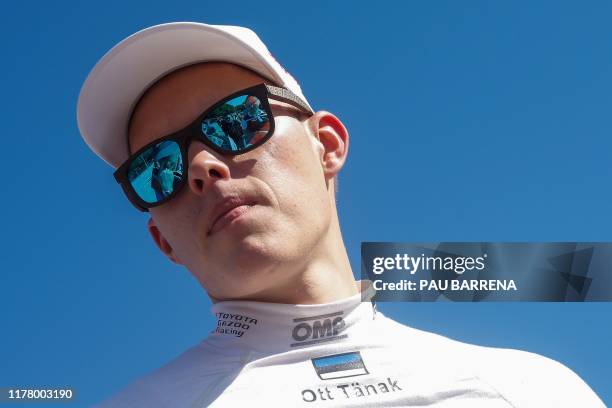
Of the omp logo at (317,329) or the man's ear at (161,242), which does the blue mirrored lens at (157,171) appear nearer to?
the man's ear at (161,242)

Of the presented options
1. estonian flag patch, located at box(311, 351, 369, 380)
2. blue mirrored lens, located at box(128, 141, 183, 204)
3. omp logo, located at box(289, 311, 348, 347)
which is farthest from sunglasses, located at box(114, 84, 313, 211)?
estonian flag patch, located at box(311, 351, 369, 380)

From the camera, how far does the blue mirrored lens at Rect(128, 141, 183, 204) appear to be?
3121 mm

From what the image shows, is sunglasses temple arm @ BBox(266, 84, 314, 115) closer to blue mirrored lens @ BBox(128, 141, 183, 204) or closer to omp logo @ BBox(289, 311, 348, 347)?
blue mirrored lens @ BBox(128, 141, 183, 204)

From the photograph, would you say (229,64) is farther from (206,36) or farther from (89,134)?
(89,134)

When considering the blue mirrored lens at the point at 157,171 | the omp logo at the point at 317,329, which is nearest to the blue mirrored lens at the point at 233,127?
the blue mirrored lens at the point at 157,171

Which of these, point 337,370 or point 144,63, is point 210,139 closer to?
point 144,63

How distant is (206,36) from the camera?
3.28 meters

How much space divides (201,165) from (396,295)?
284 centimetres

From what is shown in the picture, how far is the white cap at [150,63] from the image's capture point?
3.28 m

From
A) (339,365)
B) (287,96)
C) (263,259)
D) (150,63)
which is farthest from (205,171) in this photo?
(339,365)

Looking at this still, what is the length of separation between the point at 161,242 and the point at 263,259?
2.67 feet

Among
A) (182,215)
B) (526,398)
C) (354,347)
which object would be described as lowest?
(526,398)

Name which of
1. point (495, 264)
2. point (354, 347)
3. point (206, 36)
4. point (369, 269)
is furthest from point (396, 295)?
point (206, 36)

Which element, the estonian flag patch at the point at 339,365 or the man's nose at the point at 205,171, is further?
the man's nose at the point at 205,171
